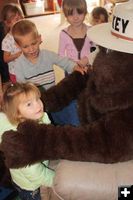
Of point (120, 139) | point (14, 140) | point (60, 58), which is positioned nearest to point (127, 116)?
point (120, 139)

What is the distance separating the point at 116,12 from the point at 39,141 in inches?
18.0

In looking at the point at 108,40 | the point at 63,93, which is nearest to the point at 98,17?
the point at 63,93

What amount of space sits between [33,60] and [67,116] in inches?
16.8

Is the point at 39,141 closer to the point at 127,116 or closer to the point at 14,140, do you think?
the point at 14,140

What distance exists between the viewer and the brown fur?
91 centimetres

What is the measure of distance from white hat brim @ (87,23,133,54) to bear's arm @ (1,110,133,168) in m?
0.18

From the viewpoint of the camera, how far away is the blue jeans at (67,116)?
51.6 inches

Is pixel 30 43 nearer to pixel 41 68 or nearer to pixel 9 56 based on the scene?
pixel 41 68

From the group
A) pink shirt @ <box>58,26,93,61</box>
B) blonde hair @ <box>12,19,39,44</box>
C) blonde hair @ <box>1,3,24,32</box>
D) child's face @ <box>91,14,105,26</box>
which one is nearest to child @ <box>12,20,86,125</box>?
blonde hair @ <box>12,19,39,44</box>

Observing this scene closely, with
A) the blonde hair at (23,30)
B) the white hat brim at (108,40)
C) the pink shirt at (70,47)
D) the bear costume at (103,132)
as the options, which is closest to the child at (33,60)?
the blonde hair at (23,30)

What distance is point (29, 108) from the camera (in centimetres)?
106

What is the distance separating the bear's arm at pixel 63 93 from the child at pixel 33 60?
26 centimetres

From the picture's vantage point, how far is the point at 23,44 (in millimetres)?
1572

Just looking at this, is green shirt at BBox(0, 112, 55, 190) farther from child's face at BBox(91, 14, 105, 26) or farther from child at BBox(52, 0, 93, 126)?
child's face at BBox(91, 14, 105, 26)
